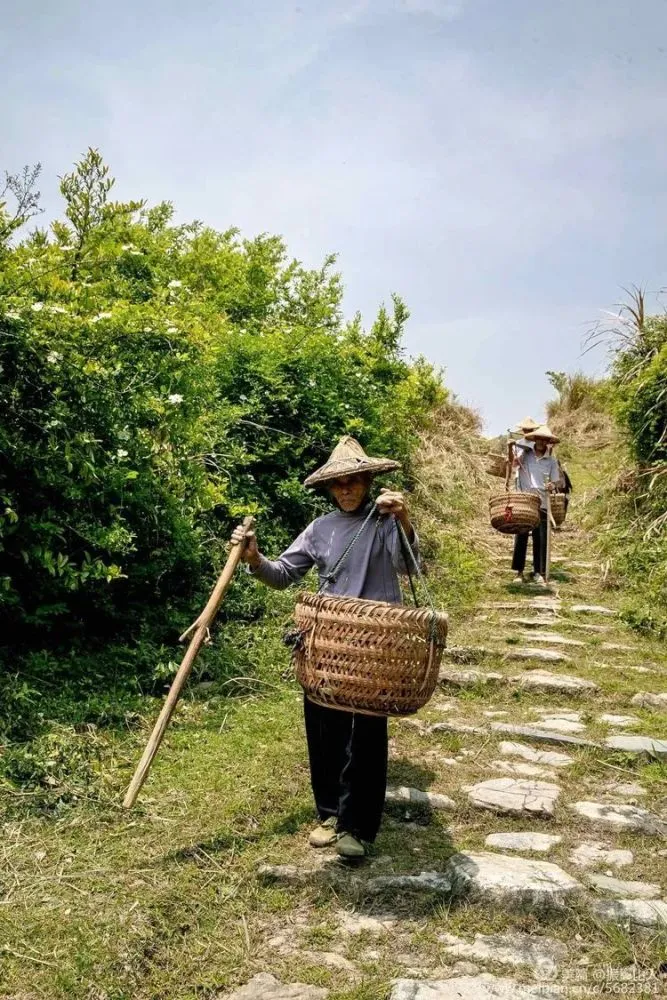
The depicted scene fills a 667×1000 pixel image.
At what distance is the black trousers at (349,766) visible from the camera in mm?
3932

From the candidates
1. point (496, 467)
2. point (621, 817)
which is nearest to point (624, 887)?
point (621, 817)

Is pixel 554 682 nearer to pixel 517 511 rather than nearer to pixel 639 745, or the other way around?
pixel 639 745

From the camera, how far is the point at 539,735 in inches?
220

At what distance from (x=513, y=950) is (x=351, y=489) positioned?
1988mm

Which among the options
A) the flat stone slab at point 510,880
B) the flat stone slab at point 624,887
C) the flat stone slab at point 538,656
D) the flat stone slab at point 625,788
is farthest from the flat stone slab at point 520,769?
the flat stone slab at point 538,656

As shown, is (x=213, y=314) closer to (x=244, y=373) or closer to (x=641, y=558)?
(x=244, y=373)

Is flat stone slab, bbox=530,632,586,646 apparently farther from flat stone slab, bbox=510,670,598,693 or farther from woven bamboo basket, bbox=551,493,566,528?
woven bamboo basket, bbox=551,493,566,528

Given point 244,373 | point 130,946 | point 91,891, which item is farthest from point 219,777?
point 244,373

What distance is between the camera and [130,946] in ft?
10.3

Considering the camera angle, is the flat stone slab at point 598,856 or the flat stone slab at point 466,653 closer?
the flat stone slab at point 598,856

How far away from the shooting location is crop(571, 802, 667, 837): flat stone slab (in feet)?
14.3

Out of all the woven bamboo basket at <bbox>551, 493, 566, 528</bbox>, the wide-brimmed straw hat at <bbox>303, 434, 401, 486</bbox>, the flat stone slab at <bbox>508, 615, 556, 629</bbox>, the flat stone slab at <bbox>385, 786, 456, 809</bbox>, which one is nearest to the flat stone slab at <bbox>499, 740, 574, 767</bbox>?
the flat stone slab at <bbox>385, 786, 456, 809</bbox>

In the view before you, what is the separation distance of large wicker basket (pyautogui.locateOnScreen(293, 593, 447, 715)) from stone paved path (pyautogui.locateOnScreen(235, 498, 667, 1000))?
0.80 metres

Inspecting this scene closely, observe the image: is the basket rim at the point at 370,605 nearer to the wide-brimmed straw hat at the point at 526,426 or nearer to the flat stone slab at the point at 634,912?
the flat stone slab at the point at 634,912
